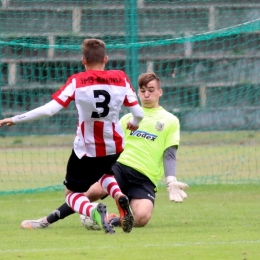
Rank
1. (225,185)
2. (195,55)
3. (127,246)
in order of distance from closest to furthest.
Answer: (127,246) → (225,185) → (195,55)

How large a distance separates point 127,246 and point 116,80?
4.70 feet

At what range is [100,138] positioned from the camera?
7.61 meters

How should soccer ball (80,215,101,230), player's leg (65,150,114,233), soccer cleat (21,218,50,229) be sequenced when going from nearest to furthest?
player's leg (65,150,114,233), soccer ball (80,215,101,230), soccer cleat (21,218,50,229)

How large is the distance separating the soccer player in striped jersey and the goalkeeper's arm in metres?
0.48

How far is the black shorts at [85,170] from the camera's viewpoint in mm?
7668

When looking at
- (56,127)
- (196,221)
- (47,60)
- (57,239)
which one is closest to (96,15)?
(47,60)

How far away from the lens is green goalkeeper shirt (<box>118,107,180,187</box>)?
8695 mm

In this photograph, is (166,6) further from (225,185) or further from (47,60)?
(225,185)

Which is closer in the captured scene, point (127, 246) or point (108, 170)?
point (127, 246)

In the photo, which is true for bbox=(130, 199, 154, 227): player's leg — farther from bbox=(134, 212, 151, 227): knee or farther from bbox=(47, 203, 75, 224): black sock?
bbox=(47, 203, 75, 224): black sock

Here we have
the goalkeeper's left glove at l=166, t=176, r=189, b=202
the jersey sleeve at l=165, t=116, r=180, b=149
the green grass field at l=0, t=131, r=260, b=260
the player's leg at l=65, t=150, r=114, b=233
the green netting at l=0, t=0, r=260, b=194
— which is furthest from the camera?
the green netting at l=0, t=0, r=260, b=194

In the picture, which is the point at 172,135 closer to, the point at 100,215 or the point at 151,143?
the point at 151,143

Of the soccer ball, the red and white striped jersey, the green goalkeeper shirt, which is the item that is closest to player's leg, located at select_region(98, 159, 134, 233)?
the red and white striped jersey

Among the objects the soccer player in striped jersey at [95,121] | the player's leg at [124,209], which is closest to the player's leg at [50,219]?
the soccer player in striped jersey at [95,121]
